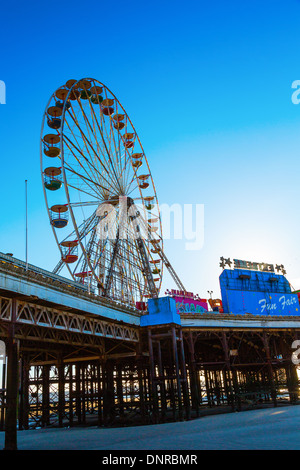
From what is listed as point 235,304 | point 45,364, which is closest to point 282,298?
point 235,304

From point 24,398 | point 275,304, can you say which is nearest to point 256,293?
point 275,304

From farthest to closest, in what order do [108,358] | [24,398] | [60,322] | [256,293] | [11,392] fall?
[256,293] → [108,358] → [24,398] → [60,322] → [11,392]

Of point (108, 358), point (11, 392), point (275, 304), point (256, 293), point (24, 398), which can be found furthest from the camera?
point (275, 304)

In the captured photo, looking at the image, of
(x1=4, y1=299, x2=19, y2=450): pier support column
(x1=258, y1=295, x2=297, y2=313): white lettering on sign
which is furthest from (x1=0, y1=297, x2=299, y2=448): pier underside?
(x1=258, y1=295, x2=297, y2=313): white lettering on sign

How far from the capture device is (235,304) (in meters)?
56.0

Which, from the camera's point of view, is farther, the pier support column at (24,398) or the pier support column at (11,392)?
the pier support column at (24,398)

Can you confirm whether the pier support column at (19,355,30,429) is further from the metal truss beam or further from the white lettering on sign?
the white lettering on sign

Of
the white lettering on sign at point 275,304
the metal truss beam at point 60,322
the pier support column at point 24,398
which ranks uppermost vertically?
the white lettering on sign at point 275,304

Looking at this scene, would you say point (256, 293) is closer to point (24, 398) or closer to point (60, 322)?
point (24, 398)

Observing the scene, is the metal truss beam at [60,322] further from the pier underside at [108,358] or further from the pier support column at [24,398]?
the pier support column at [24,398]

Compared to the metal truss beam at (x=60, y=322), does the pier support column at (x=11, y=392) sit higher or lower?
lower

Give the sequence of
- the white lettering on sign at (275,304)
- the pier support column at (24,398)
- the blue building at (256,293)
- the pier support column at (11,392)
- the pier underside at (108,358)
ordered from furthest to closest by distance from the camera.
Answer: the white lettering on sign at (275,304) < the blue building at (256,293) < the pier support column at (24,398) < the pier underside at (108,358) < the pier support column at (11,392)

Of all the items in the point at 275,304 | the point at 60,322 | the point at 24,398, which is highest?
the point at 275,304

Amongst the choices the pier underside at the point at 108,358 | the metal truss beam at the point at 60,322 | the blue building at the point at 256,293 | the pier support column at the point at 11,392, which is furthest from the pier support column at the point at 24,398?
the blue building at the point at 256,293
